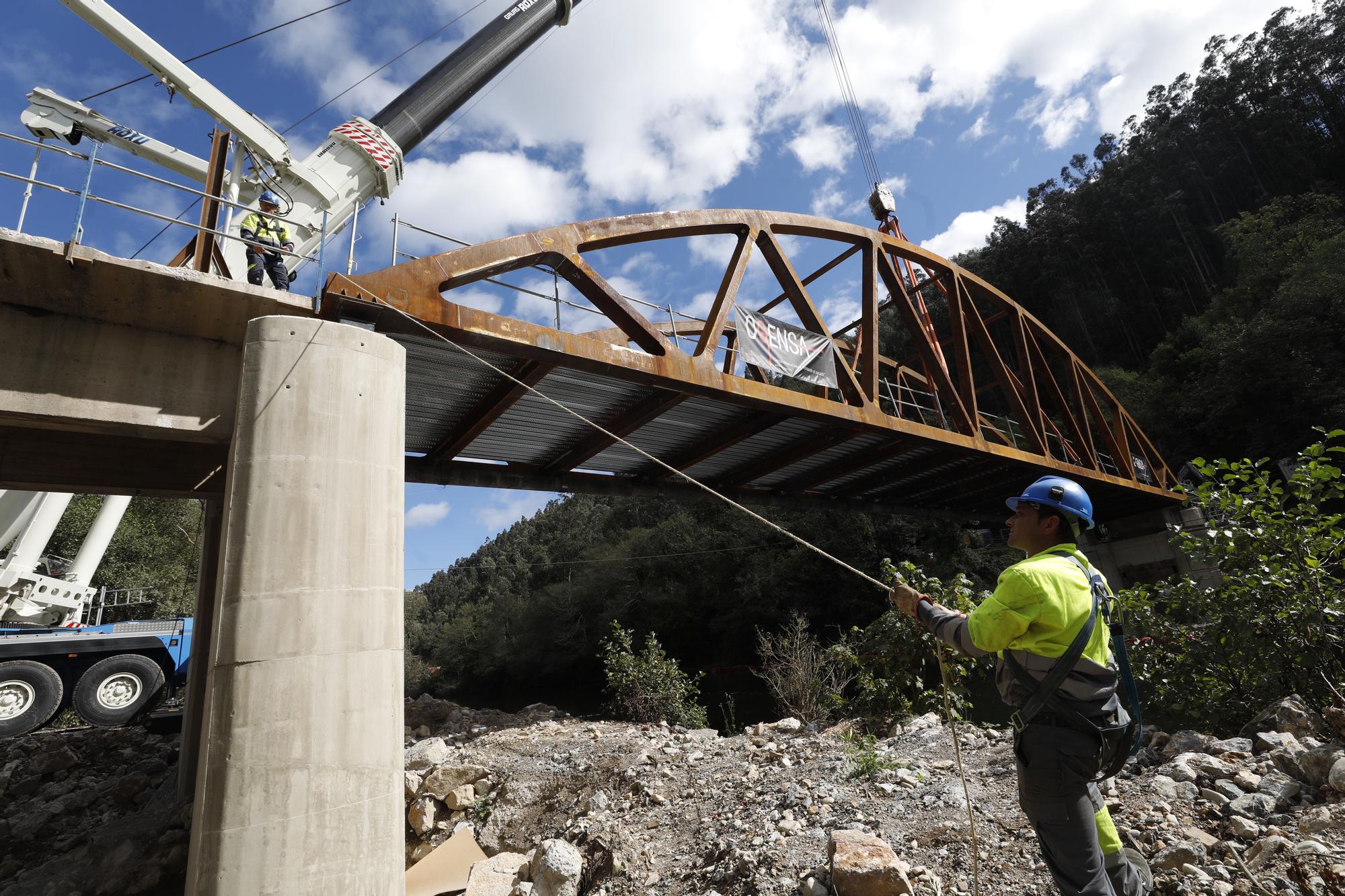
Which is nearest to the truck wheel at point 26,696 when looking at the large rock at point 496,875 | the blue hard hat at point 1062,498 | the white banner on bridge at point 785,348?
the large rock at point 496,875

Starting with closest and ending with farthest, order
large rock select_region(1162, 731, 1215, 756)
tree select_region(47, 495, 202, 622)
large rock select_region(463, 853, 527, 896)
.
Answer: large rock select_region(463, 853, 527, 896)
large rock select_region(1162, 731, 1215, 756)
tree select_region(47, 495, 202, 622)

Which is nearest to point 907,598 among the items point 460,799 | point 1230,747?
point 1230,747

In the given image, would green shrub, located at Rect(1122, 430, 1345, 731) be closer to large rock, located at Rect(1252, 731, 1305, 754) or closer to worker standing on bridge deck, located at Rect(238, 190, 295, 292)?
large rock, located at Rect(1252, 731, 1305, 754)

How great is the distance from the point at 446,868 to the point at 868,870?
3.57m

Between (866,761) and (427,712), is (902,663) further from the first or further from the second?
(427,712)

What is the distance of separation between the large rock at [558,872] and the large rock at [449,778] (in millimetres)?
2216

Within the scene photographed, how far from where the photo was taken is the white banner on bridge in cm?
834

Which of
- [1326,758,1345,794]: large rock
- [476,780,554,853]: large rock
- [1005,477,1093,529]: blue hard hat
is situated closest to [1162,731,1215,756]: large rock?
[1326,758,1345,794]: large rock

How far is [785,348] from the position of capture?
883cm

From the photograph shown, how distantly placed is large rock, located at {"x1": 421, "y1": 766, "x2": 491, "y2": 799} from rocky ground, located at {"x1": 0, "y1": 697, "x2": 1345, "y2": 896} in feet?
0.06

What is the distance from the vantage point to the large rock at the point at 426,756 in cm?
665

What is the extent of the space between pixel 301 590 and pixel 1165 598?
25.4 ft

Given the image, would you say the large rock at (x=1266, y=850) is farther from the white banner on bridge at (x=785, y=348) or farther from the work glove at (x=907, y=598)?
the white banner on bridge at (x=785, y=348)

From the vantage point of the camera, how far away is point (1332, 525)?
5617 mm
